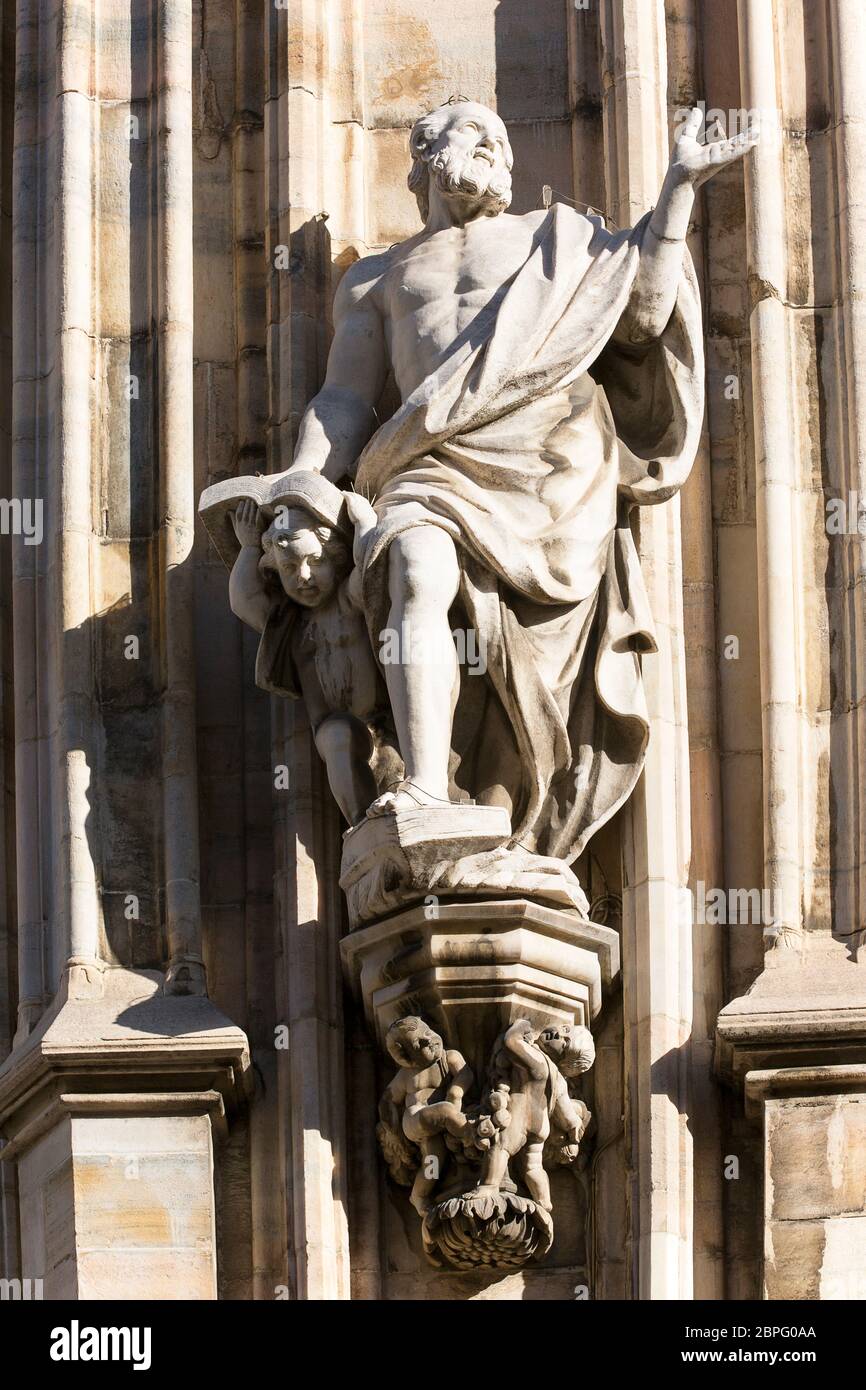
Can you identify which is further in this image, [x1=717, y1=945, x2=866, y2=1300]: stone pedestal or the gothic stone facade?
the gothic stone facade

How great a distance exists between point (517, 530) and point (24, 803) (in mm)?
1775

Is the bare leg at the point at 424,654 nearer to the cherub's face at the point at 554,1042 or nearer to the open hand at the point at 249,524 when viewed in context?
the open hand at the point at 249,524

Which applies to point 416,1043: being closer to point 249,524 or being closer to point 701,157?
point 249,524

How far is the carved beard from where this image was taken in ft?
52.5

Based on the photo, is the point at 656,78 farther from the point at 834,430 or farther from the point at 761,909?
the point at 761,909

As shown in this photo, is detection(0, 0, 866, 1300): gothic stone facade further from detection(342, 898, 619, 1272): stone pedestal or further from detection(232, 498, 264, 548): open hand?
detection(232, 498, 264, 548): open hand

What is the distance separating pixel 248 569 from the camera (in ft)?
51.3

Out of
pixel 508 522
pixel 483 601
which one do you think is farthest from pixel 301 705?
pixel 508 522

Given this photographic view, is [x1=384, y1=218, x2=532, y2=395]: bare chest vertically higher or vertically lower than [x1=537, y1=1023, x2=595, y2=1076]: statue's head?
higher

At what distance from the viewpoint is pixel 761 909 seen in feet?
51.5

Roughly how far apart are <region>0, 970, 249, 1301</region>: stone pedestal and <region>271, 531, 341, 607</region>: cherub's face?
1.24 meters

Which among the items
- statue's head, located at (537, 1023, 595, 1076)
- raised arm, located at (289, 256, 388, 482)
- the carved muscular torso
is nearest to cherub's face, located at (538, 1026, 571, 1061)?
statue's head, located at (537, 1023, 595, 1076)

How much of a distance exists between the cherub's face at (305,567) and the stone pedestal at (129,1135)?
124cm

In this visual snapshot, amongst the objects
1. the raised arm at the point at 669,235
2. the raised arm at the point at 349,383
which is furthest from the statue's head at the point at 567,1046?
the raised arm at the point at 669,235
